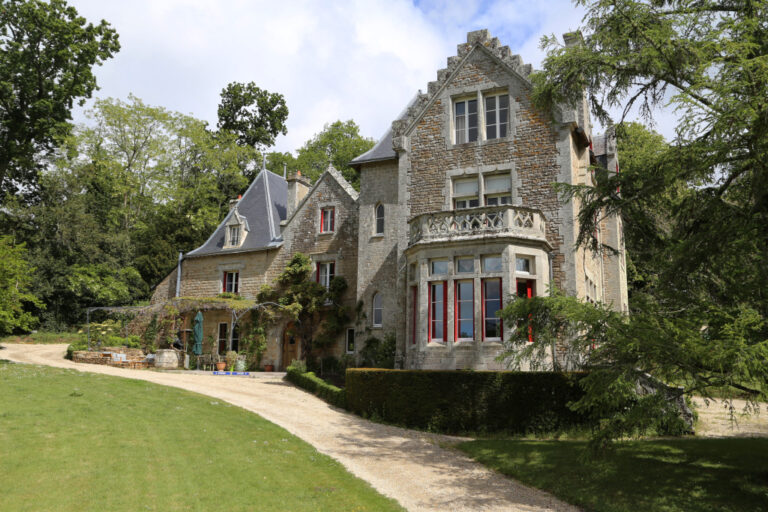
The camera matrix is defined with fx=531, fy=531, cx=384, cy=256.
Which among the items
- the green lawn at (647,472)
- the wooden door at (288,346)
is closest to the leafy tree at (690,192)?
the green lawn at (647,472)

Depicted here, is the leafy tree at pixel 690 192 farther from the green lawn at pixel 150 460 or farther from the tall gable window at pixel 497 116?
the tall gable window at pixel 497 116

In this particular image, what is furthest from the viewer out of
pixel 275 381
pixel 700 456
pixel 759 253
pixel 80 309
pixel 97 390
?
pixel 80 309

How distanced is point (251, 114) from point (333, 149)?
10872 mm

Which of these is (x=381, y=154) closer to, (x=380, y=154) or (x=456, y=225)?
(x=380, y=154)

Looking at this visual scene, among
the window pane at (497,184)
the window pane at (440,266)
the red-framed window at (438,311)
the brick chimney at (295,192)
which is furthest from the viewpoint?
the brick chimney at (295,192)

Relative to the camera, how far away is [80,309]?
31969 mm

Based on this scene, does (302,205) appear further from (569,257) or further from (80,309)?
(80,309)

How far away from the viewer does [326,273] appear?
23672 millimetres

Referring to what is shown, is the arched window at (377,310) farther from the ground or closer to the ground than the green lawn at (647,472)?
farther from the ground

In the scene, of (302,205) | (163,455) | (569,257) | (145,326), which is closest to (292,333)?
(302,205)

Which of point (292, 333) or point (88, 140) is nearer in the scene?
point (292, 333)

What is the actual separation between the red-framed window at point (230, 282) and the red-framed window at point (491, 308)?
14786mm

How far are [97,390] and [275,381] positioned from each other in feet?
24.3

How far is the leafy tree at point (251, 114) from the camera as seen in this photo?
157ft
